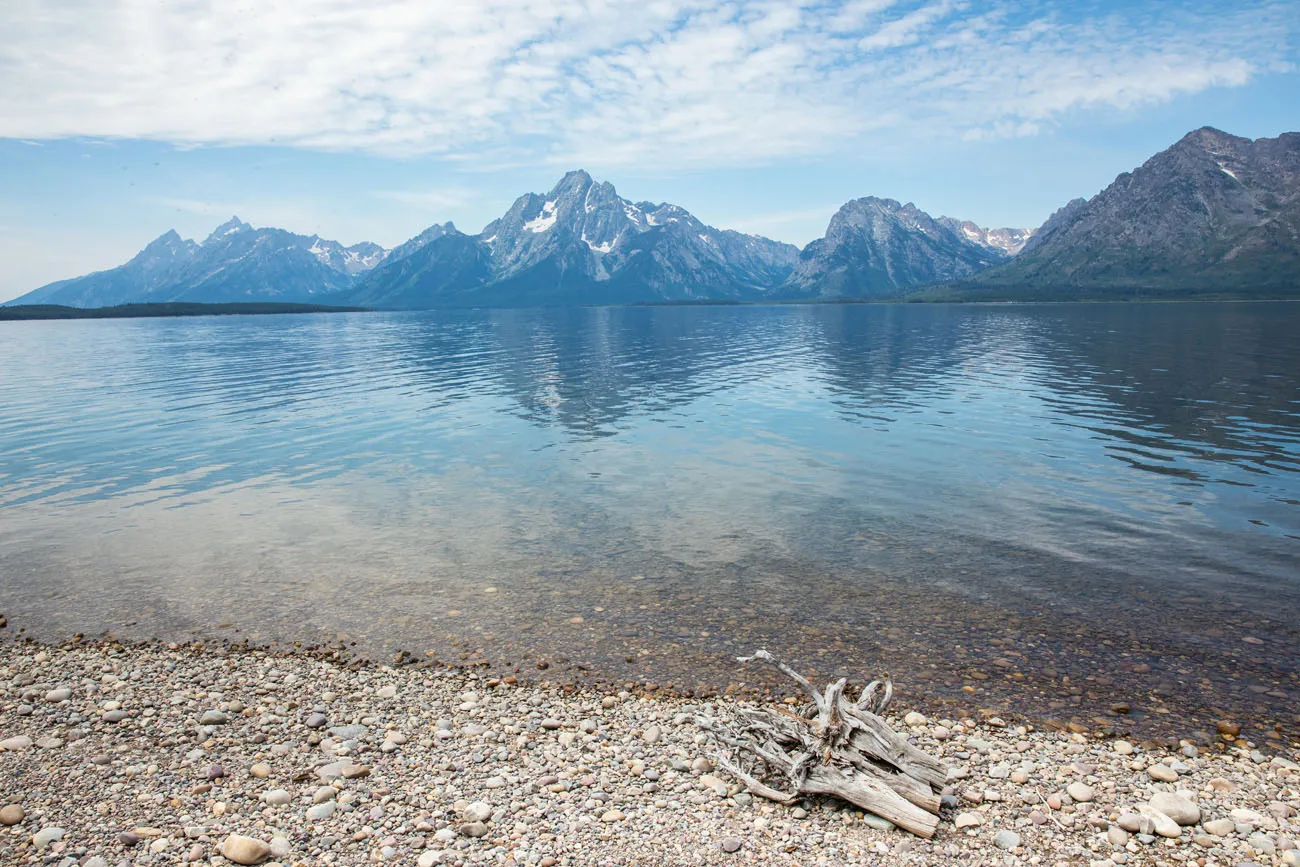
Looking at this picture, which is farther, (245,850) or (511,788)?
(511,788)

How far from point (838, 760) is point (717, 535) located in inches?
601

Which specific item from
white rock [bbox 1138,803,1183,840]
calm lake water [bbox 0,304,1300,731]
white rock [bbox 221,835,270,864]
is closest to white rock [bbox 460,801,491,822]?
white rock [bbox 221,835,270,864]

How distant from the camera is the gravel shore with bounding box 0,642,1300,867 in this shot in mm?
10719

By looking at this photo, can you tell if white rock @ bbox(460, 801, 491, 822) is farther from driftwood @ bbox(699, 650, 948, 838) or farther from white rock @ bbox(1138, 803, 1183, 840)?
white rock @ bbox(1138, 803, 1183, 840)

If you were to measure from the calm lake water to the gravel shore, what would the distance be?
217 centimetres

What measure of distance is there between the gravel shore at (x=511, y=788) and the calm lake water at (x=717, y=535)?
2.17 meters

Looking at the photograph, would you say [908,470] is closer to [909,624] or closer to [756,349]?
[909,624]

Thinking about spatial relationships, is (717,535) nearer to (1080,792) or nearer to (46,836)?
(1080,792)

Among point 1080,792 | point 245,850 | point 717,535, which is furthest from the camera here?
point 717,535

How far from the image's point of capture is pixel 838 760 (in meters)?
12.2

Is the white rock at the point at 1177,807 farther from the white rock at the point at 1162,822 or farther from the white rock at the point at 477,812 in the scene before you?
the white rock at the point at 477,812

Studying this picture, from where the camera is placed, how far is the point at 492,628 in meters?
19.5

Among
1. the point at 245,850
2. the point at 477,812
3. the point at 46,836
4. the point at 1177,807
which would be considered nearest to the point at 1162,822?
the point at 1177,807

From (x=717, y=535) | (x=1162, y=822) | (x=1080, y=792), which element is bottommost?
(x=717, y=535)
